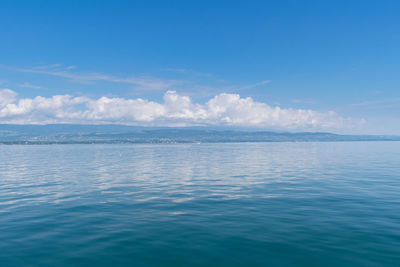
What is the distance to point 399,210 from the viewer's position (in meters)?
27.3

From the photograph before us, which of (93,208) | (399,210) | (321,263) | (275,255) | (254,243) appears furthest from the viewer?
(93,208)

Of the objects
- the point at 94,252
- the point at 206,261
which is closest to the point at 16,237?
the point at 94,252

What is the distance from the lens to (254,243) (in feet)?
62.6

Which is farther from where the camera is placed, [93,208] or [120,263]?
[93,208]

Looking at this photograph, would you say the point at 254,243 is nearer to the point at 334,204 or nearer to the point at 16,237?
the point at 334,204

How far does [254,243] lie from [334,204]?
1614cm

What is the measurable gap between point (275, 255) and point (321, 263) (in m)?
2.81

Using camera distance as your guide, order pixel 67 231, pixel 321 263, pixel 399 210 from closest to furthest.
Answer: pixel 321 263 → pixel 67 231 → pixel 399 210

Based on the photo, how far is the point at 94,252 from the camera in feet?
57.8

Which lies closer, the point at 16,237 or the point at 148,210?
the point at 16,237

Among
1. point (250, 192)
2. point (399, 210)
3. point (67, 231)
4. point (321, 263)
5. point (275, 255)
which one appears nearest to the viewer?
point (321, 263)

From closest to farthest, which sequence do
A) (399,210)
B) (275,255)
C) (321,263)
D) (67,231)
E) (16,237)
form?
(321,263), (275,255), (16,237), (67,231), (399,210)

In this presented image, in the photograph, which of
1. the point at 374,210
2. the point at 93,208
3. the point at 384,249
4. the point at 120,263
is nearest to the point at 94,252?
the point at 120,263

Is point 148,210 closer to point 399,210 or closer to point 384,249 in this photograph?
point 384,249
